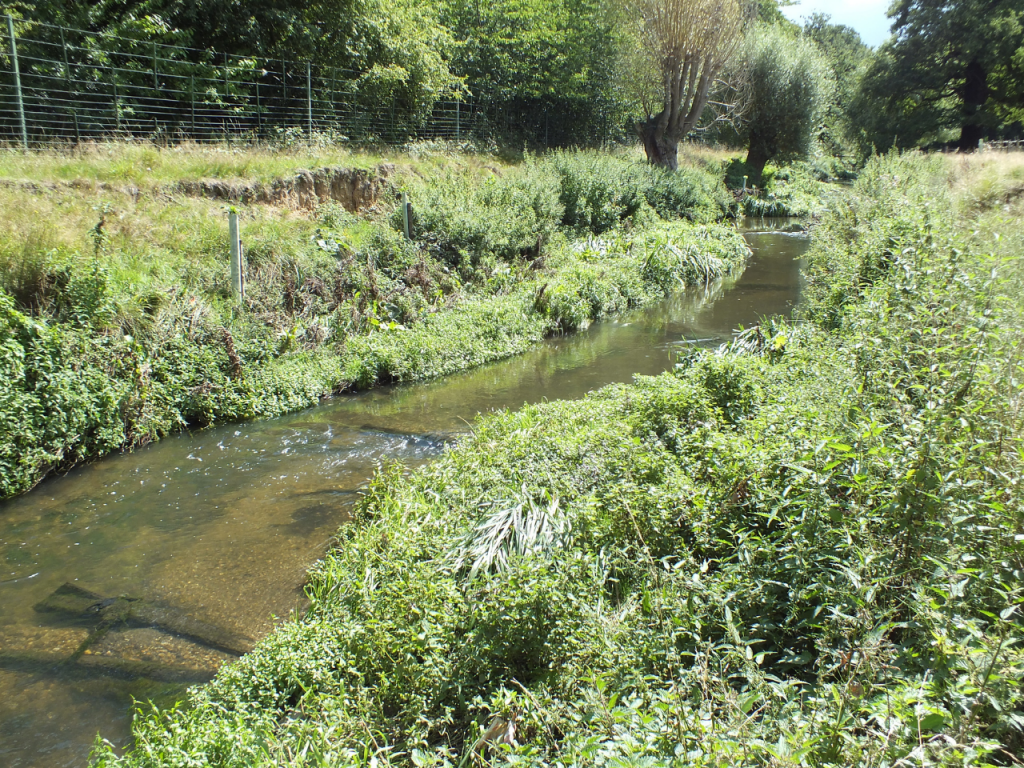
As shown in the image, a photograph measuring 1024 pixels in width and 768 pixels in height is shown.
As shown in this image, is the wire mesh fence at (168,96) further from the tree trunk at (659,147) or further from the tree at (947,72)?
the tree at (947,72)

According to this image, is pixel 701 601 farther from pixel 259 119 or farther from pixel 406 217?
pixel 259 119

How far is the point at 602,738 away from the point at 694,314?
15015 mm

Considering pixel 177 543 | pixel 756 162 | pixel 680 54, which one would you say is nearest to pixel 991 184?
pixel 680 54

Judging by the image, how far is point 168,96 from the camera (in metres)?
17.0

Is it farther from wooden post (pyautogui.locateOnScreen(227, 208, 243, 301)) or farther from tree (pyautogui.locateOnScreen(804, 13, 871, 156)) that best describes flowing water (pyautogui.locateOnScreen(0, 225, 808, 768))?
tree (pyautogui.locateOnScreen(804, 13, 871, 156))

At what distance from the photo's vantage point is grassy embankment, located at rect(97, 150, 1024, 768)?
112 inches

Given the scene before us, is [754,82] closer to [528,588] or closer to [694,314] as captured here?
[694,314]

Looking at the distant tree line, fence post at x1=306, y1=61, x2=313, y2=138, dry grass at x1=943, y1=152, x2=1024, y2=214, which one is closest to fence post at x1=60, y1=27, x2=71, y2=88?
the distant tree line

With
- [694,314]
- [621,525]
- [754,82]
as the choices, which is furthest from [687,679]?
[754,82]

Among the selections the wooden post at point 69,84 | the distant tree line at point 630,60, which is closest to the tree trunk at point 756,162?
the distant tree line at point 630,60

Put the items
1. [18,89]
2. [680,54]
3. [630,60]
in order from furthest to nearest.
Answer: [630,60] < [680,54] < [18,89]

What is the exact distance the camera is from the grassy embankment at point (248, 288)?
8477mm

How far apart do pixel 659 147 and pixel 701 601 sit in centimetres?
2912

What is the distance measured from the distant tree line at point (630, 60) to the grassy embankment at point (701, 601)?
54.5 ft
